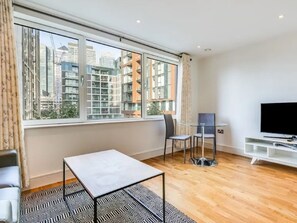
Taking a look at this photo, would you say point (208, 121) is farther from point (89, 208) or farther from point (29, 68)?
point (29, 68)

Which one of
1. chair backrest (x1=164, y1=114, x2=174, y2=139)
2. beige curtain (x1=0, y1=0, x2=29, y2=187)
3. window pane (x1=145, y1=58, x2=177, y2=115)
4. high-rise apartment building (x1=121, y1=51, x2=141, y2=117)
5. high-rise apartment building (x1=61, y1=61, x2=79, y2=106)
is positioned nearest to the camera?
beige curtain (x1=0, y1=0, x2=29, y2=187)

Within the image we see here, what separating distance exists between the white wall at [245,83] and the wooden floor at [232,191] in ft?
2.89

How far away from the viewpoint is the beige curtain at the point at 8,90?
2.06 m

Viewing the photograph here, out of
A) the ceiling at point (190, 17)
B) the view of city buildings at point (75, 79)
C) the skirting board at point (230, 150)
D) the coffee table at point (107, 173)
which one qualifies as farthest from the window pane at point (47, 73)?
the skirting board at point (230, 150)

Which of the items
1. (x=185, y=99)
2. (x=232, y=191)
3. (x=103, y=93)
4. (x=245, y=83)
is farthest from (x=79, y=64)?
(x=245, y=83)

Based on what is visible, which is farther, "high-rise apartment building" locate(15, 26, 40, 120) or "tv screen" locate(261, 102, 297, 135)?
"tv screen" locate(261, 102, 297, 135)

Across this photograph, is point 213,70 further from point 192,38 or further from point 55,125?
point 55,125

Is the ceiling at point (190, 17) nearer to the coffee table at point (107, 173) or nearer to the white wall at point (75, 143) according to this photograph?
the white wall at point (75, 143)

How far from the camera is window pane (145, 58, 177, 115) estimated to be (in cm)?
388

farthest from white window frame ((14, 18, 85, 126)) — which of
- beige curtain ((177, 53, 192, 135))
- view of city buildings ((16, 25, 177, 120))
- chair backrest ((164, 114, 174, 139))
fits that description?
beige curtain ((177, 53, 192, 135))

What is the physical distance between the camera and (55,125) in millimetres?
2521

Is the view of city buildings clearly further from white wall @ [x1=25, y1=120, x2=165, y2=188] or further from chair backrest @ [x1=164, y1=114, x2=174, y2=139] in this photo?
chair backrest @ [x1=164, y1=114, x2=174, y2=139]

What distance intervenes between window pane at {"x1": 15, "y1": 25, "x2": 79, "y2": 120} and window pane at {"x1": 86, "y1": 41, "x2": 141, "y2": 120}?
267mm

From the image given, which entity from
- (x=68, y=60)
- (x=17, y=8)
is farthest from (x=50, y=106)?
(x=17, y=8)
